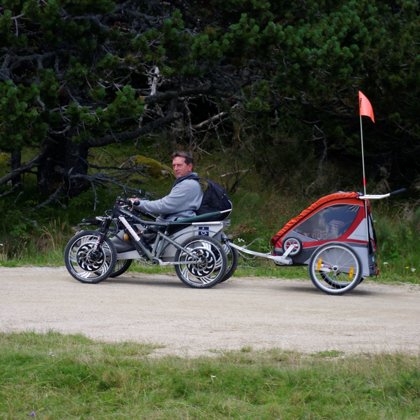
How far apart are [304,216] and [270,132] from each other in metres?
10.4

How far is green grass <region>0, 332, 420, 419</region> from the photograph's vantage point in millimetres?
6859

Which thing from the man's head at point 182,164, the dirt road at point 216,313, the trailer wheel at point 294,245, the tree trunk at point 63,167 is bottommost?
the dirt road at point 216,313

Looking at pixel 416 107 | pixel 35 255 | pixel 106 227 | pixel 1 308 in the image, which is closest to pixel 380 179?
pixel 416 107

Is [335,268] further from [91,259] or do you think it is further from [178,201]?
[91,259]

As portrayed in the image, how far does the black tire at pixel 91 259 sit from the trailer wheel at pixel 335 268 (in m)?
2.49

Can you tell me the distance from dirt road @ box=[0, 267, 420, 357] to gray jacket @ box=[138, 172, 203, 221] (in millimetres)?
920

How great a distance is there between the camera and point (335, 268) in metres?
12.2

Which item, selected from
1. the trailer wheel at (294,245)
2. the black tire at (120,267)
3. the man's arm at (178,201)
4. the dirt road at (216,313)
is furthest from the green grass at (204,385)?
the black tire at (120,267)

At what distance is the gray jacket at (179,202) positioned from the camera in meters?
12.6

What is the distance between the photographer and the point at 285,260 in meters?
12.6

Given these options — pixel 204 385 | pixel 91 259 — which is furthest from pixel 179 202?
pixel 204 385

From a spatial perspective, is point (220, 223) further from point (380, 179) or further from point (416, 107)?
point (380, 179)

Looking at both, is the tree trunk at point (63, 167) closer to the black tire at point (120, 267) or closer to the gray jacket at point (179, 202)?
the black tire at point (120, 267)

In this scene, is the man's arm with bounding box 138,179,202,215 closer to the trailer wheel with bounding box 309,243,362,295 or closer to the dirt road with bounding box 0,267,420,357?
the dirt road with bounding box 0,267,420,357
